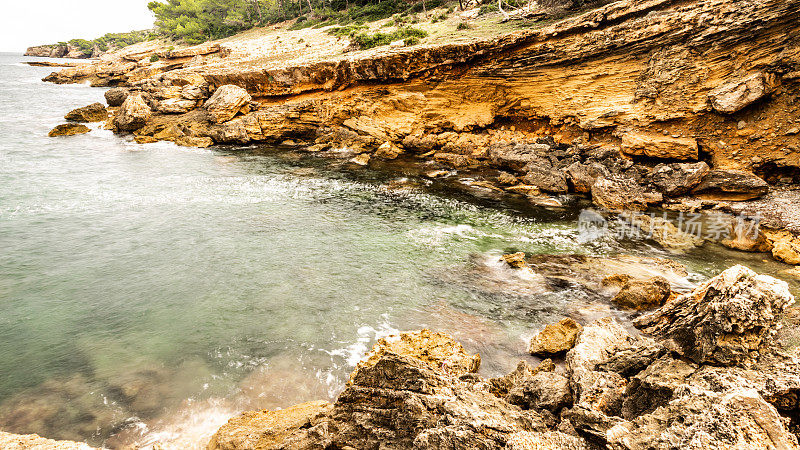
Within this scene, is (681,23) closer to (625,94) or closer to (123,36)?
(625,94)

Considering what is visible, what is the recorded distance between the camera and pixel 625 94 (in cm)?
2002

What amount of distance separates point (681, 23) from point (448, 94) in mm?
13686

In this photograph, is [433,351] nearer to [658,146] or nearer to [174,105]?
[658,146]

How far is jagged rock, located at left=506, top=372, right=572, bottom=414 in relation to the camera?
5457 millimetres

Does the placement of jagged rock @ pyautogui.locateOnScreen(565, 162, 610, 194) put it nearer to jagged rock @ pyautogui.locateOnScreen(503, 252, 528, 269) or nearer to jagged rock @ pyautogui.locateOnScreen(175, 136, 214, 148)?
jagged rock @ pyautogui.locateOnScreen(503, 252, 528, 269)

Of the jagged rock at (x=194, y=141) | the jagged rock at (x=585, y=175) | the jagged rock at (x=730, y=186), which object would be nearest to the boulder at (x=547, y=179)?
the jagged rock at (x=585, y=175)

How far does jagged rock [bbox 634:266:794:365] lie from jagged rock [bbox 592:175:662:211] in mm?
12672

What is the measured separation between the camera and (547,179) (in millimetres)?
19453

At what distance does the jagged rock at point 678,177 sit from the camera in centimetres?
1645

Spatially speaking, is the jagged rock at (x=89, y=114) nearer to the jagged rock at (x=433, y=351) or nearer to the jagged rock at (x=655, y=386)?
the jagged rock at (x=433, y=351)

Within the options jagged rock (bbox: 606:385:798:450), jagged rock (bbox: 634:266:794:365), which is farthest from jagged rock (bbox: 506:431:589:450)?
jagged rock (bbox: 634:266:794:365)

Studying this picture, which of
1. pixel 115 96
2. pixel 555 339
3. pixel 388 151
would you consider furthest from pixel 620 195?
pixel 115 96

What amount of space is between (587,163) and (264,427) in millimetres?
20025

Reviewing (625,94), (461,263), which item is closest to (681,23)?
(625,94)
